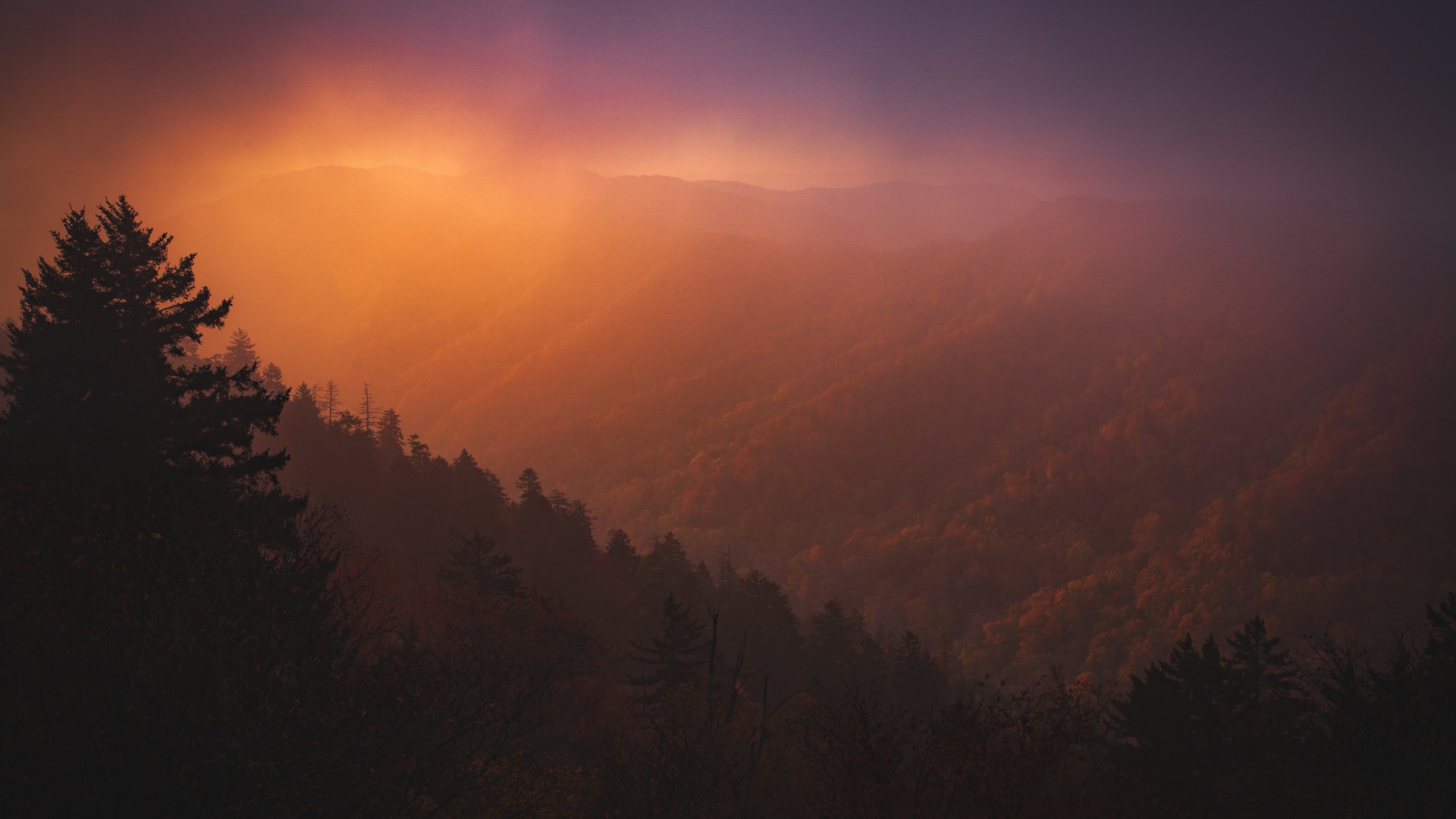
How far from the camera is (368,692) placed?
14102 mm

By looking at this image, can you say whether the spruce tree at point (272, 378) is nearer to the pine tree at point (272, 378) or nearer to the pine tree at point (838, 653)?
the pine tree at point (272, 378)

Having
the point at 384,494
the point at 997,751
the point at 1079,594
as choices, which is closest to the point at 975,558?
the point at 1079,594

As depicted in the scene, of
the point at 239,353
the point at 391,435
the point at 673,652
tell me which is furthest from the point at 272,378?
the point at 673,652

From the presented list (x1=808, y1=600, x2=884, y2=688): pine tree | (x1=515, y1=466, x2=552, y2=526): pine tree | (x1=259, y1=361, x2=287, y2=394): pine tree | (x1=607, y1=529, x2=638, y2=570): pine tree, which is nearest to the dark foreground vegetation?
(x1=515, y1=466, x2=552, y2=526): pine tree

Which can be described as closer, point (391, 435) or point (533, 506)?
point (533, 506)

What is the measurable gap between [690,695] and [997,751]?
15.3 meters

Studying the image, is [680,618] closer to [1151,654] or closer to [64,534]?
[64,534]

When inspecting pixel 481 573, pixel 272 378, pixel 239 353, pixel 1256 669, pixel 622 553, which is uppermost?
pixel 239 353

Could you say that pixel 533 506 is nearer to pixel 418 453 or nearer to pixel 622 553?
pixel 622 553

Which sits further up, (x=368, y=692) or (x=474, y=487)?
(x=474, y=487)

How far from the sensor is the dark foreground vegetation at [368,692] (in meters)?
9.62

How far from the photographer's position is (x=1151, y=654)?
137 meters

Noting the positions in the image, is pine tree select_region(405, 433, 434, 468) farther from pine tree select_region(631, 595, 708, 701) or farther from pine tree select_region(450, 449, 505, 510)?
pine tree select_region(631, 595, 708, 701)

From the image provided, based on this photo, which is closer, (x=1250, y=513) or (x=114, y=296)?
(x=114, y=296)
